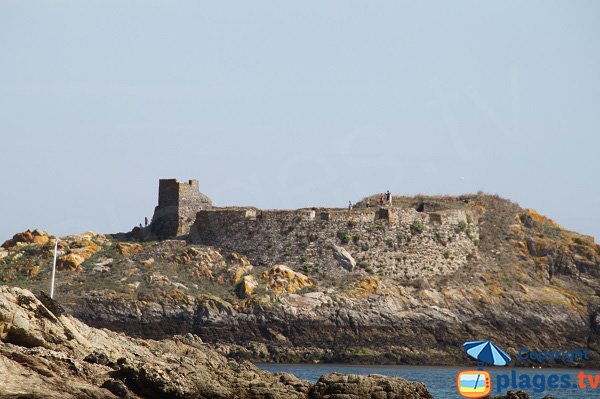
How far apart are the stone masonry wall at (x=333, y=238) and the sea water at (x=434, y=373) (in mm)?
8401

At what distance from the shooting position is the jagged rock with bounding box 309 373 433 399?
36125 millimetres

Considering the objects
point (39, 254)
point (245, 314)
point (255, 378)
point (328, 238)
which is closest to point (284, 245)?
point (328, 238)

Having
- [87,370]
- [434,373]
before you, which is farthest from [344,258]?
[87,370]

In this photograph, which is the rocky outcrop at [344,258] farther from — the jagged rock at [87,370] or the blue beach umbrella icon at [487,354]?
the blue beach umbrella icon at [487,354]

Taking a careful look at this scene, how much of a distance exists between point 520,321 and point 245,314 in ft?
46.5

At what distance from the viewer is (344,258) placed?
230ft

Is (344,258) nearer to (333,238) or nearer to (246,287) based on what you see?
(333,238)

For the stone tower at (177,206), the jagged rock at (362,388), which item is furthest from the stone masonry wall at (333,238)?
the jagged rock at (362,388)

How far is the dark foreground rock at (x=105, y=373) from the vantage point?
31766mm

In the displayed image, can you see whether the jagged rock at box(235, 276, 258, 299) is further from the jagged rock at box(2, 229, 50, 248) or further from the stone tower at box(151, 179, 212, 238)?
the jagged rock at box(2, 229, 50, 248)

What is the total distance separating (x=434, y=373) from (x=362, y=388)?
74.0 ft

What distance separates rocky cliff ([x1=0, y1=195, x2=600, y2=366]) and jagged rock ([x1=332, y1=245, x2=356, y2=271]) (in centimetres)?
7

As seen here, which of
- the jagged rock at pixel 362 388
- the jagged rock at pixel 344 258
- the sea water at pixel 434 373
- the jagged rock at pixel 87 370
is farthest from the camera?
the jagged rock at pixel 344 258

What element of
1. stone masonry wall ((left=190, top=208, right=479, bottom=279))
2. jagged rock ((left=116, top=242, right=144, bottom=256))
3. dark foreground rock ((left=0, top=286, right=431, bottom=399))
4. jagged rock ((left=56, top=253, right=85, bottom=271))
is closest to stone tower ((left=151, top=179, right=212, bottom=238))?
stone masonry wall ((left=190, top=208, right=479, bottom=279))
